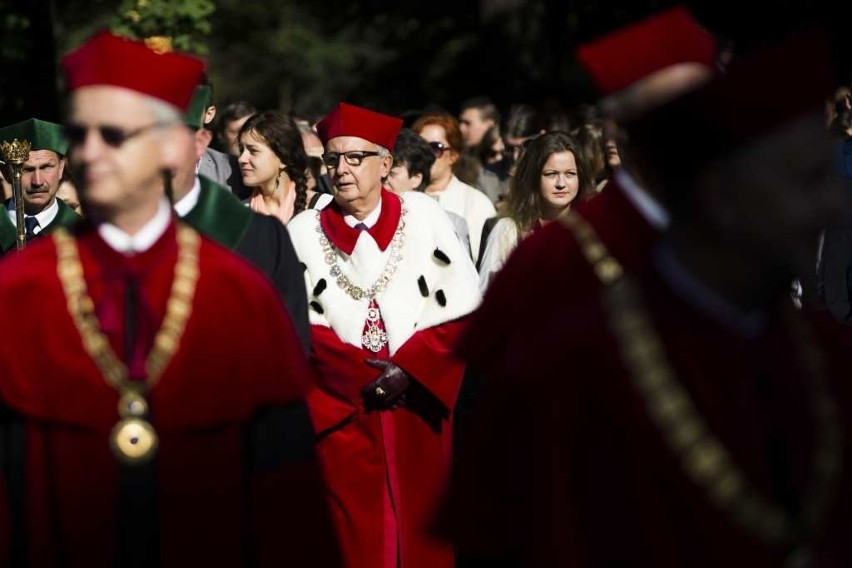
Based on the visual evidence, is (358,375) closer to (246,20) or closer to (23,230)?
(23,230)

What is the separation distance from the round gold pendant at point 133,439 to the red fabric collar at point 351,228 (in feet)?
12.0

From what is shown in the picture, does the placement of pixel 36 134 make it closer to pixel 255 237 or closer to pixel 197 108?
pixel 197 108

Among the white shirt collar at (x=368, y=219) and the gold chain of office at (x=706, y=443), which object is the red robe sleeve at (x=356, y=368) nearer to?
the white shirt collar at (x=368, y=219)

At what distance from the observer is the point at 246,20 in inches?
1302

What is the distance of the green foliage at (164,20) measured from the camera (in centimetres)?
1408

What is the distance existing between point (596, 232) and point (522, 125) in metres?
7.63

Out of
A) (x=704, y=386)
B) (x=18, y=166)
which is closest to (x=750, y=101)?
(x=704, y=386)

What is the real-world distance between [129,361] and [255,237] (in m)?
1.28

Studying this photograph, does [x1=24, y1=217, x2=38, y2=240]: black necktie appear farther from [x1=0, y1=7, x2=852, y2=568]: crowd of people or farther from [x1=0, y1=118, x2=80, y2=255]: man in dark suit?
[x1=0, y1=7, x2=852, y2=568]: crowd of people

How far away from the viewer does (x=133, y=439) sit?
4.62m

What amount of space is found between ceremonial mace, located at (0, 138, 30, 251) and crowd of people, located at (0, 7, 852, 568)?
245 cm

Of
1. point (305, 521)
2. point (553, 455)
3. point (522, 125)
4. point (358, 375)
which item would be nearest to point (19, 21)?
point (522, 125)

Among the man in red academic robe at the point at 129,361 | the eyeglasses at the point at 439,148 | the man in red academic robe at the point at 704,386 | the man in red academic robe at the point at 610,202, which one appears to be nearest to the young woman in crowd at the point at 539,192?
the eyeglasses at the point at 439,148

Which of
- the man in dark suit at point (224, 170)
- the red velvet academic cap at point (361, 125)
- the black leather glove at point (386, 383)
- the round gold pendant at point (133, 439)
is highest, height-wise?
the man in dark suit at point (224, 170)
